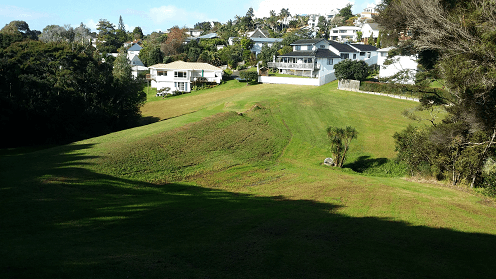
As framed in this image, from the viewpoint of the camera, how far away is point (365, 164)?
30172 mm

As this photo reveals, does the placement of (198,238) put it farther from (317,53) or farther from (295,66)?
(317,53)

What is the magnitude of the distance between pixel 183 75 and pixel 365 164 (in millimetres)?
46631

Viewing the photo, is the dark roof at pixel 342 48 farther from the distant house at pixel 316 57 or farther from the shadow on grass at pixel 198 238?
the shadow on grass at pixel 198 238

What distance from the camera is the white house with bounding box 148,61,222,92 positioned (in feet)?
223

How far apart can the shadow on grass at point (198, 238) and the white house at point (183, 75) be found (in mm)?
50802

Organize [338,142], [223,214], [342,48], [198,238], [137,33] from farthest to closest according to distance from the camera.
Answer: [137,33], [342,48], [338,142], [223,214], [198,238]

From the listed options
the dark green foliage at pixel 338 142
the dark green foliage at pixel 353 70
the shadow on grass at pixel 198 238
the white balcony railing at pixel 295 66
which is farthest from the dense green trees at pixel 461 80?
the white balcony railing at pixel 295 66

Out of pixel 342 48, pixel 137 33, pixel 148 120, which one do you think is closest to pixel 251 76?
pixel 342 48

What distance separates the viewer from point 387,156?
31188mm

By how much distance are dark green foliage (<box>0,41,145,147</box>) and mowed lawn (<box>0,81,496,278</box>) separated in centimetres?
1031

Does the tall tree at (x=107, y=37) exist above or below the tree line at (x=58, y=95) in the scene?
above

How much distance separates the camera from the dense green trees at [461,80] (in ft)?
65.2

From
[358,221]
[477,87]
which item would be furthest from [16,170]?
[477,87]

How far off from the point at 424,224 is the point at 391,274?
646cm
